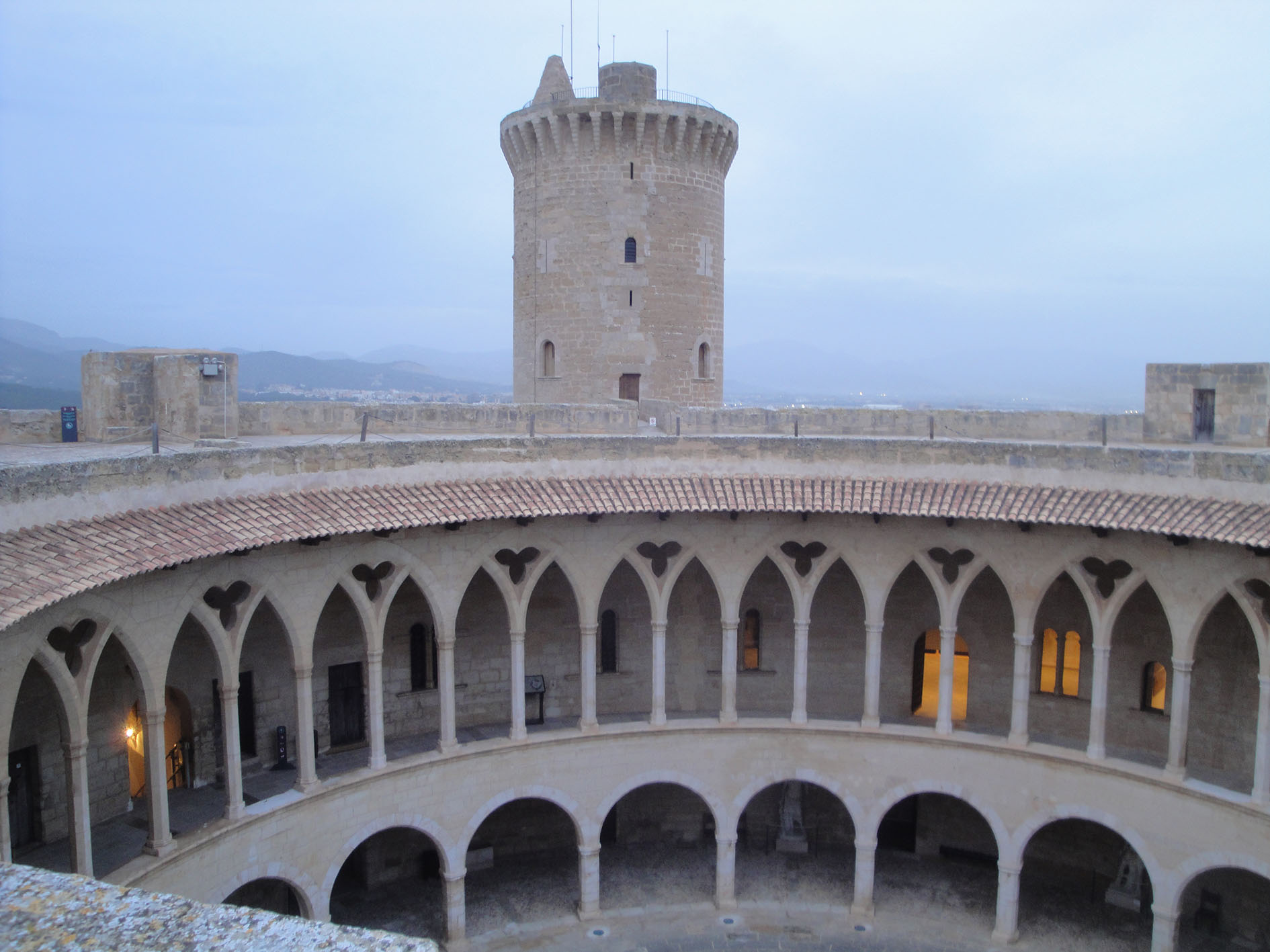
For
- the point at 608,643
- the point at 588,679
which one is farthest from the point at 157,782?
the point at 608,643

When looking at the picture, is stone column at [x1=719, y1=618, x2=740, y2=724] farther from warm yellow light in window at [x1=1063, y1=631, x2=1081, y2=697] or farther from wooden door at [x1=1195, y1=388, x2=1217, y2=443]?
wooden door at [x1=1195, y1=388, x2=1217, y2=443]

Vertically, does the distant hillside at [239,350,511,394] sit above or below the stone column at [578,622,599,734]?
above

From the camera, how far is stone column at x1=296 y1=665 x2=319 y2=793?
19.3 m

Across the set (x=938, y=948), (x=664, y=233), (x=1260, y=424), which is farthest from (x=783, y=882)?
(x=664, y=233)

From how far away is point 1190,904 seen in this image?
73.9 ft

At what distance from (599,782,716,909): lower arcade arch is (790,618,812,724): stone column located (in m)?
3.34

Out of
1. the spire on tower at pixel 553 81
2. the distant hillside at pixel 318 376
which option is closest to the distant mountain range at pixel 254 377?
the distant hillside at pixel 318 376

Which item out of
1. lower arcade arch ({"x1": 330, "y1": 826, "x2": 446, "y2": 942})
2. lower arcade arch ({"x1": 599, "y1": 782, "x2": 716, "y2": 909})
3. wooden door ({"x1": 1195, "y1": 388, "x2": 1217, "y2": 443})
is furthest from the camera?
wooden door ({"x1": 1195, "y1": 388, "x2": 1217, "y2": 443})

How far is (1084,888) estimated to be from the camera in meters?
24.2

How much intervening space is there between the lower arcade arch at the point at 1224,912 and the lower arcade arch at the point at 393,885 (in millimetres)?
15519

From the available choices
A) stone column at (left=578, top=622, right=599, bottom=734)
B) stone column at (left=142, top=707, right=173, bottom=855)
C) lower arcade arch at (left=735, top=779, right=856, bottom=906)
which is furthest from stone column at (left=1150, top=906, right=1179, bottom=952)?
stone column at (left=142, top=707, right=173, bottom=855)

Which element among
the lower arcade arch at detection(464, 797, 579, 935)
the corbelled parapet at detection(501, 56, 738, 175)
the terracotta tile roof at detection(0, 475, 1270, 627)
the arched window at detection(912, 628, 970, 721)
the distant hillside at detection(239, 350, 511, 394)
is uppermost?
the corbelled parapet at detection(501, 56, 738, 175)

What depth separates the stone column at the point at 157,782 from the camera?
642 inches

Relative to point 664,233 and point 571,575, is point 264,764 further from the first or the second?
point 664,233
